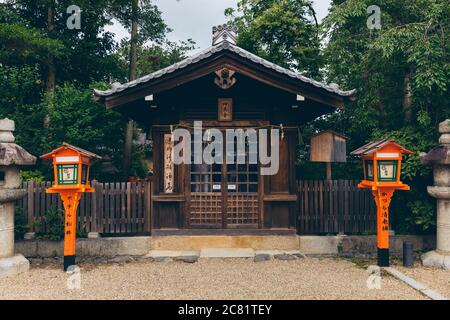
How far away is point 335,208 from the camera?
9.59 m

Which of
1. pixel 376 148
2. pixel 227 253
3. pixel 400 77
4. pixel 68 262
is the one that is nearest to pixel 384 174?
pixel 376 148

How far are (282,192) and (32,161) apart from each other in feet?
20.5

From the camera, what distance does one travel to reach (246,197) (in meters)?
9.64

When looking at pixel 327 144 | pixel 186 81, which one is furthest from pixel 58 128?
pixel 327 144

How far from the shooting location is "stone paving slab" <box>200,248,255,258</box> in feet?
28.7

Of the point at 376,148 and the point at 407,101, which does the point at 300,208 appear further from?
the point at 407,101

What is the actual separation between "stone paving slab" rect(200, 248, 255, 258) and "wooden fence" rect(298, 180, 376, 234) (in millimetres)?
1713

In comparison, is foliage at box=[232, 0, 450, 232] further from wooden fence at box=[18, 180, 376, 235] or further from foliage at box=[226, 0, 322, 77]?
foliage at box=[226, 0, 322, 77]

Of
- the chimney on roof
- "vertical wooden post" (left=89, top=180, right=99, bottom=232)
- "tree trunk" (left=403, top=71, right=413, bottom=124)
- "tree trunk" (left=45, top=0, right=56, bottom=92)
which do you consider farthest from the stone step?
"tree trunk" (left=45, top=0, right=56, bottom=92)

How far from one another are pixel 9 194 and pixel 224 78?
557 cm

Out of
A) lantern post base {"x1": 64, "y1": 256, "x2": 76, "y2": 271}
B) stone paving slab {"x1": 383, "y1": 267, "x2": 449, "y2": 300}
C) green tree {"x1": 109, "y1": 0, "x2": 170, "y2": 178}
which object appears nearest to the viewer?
stone paving slab {"x1": 383, "y1": 267, "x2": 449, "y2": 300}

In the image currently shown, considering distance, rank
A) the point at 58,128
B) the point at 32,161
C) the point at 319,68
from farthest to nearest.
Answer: the point at 319,68 < the point at 58,128 < the point at 32,161

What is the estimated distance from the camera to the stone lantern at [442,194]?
7848 mm

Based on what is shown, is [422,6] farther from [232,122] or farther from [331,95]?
[232,122]
